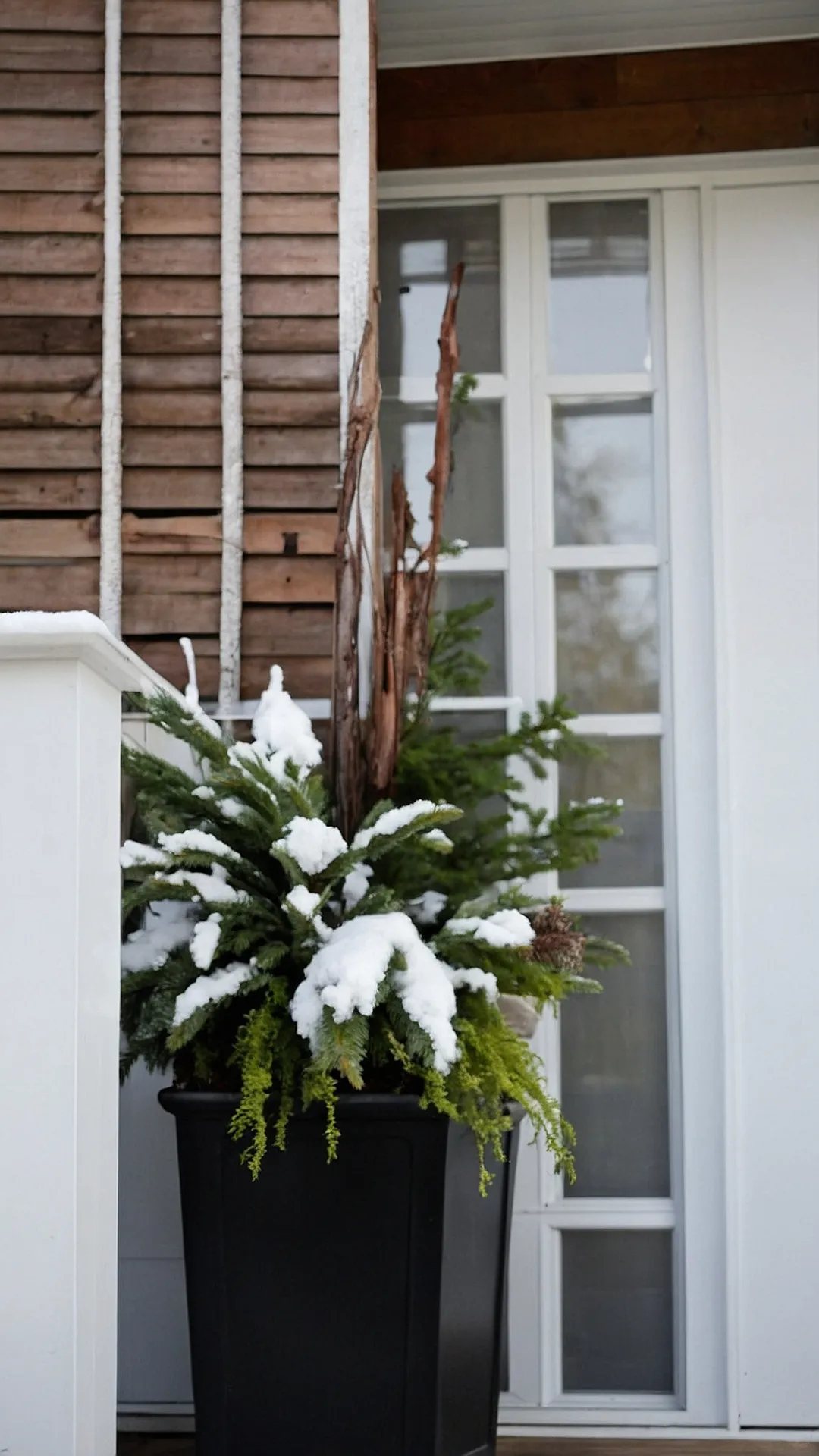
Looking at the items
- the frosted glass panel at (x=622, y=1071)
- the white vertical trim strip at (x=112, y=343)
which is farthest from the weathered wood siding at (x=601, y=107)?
the frosted glass panel at (x=622, y=1071)

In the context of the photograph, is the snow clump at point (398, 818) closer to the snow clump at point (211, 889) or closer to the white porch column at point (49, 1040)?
the snow clump at point (211, 889)

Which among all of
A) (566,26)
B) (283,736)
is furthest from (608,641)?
(566,26)

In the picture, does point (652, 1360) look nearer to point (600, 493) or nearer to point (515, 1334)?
point (515, 1334)

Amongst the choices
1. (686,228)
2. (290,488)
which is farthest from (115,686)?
(686,228)

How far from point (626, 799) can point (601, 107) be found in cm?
125

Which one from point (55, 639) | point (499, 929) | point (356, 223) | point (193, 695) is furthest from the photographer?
point (356, 223)

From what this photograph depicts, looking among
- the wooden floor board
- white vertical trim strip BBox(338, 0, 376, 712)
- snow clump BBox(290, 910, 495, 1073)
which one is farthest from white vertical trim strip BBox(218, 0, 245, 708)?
the wooden floor board

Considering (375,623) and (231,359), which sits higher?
(231,359)

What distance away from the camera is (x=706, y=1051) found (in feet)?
8.17

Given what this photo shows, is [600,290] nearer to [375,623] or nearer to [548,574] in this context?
[548,574]

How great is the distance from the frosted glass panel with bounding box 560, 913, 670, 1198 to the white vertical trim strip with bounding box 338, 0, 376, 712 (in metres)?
0.73

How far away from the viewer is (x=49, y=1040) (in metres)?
1.26

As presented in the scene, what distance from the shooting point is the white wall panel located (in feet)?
7.97

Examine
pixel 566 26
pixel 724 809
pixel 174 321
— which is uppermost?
pixel 566 26
